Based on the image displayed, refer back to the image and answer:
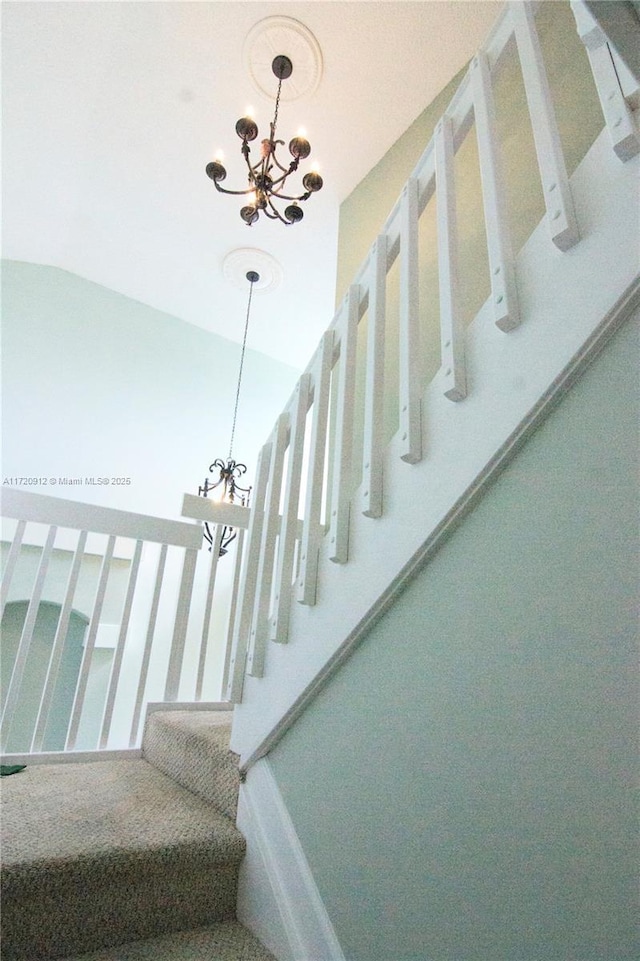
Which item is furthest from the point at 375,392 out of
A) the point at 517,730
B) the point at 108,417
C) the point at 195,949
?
the point at 108,417

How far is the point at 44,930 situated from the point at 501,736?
879mm

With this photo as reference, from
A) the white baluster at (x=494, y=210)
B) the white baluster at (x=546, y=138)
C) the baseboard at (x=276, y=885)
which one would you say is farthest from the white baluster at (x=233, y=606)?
the white baluster at (x=546, y=138)

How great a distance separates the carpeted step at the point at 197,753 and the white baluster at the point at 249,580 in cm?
13

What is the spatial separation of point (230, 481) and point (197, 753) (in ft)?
9.03

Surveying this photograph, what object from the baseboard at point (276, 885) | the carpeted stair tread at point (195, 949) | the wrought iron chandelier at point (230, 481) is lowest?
the carpeted stair tread at point (195, 949)

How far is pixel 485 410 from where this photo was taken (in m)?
0.76

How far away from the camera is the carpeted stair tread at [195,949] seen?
0.90 metres

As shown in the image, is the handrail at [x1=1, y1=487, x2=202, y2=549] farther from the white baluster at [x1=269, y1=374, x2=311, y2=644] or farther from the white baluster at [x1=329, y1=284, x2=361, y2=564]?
the white baluster at [x1=329, y1=284, x2=361, y2=564]

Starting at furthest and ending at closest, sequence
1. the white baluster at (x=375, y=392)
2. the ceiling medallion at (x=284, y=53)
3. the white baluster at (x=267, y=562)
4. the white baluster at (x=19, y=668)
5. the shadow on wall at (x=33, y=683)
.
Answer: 1. the shadow on wall at (x=33, y=683)
2. the ceiling medallion at (x=284, y=53)
3. the white baluster at (x=19, y=668)
4. the white baluster at (x=267, y=562)
5. the white baluster at (x=375, y=392)

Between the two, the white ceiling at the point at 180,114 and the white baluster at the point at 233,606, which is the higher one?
the white ceiling at the point at 180,114

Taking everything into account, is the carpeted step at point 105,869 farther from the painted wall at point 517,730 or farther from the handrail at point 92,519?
the handrail at point 92,519

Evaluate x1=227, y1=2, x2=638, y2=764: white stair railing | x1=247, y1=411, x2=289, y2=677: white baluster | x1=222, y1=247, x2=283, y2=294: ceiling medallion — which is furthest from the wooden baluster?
x1=222, y1=247, x2=283, y2=294: ceiling medallion

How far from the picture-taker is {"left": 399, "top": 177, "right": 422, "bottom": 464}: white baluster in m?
0.88

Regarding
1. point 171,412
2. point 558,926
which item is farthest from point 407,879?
point 171,412
